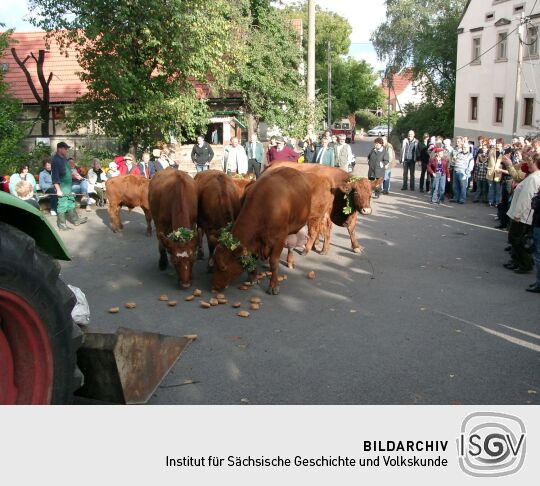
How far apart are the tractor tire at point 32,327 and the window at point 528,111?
1251 inches

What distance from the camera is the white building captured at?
31.4 m

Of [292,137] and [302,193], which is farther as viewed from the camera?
[292,137]

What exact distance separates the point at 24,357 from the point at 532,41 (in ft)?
108

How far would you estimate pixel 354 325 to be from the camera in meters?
7.50

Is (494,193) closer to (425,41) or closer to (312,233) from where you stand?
(312,233)

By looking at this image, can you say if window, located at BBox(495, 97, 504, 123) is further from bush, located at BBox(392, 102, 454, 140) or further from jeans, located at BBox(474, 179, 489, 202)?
jeans, located at BBox(474, 179, 489, 202)

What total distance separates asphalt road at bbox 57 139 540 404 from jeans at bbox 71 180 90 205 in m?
4.83

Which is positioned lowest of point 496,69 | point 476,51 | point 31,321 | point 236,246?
point 236,246

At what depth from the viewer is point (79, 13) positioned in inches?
733

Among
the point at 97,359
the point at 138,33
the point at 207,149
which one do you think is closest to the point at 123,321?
the point at 97,359

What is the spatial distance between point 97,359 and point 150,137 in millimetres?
17461

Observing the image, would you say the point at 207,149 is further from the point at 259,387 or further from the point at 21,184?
the point at 259,387

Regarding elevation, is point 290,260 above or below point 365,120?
below

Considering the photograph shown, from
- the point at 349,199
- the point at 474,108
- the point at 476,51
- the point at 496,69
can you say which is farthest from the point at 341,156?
the point at 476,51
